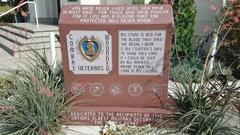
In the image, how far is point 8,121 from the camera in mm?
3736

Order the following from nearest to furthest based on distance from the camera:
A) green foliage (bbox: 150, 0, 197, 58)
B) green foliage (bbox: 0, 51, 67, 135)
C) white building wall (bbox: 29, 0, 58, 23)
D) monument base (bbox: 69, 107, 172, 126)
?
green foliage (bbox: 0, 51, 67, 135), monument base (bbox: 69, 107, 172, 126), green foliage (bbox: 150, 0, 197, 58), white building wall (bbox: 29, 0, 58, 23)

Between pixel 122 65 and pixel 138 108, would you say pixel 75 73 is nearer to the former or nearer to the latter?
pixel 122 65

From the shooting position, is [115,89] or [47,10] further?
[47,10]

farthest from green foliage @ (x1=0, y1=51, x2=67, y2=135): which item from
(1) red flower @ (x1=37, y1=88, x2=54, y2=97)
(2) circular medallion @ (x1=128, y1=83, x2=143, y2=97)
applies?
(2) circular medallion @ (x1=128, y1=83, x2=143, y2=97)

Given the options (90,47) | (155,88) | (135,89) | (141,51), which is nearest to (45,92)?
(90,47)

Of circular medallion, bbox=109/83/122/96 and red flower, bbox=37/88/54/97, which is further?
circular medallion, bbox=109/83/122/96

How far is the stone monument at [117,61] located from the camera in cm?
381

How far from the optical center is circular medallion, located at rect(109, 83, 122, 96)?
4055mm

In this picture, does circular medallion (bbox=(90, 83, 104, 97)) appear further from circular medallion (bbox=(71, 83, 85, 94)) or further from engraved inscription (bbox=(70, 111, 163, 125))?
engraved inscription (bbox=(70, 111, 163, 125))

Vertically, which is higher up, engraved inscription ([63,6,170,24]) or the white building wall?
engraved inscription ([63,6,170,24])

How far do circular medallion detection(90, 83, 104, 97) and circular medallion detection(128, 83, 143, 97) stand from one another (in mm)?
395

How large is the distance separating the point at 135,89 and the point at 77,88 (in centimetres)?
83

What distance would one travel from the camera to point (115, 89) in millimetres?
4078

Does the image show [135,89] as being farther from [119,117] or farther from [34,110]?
[34,110]
